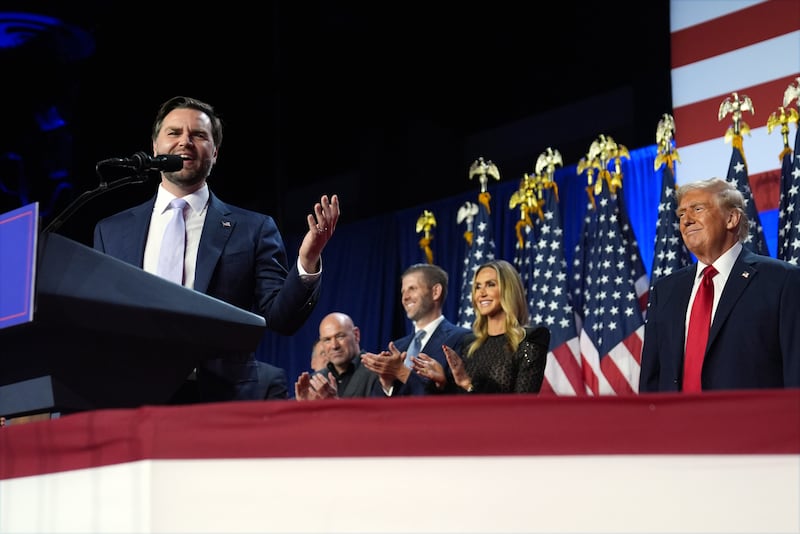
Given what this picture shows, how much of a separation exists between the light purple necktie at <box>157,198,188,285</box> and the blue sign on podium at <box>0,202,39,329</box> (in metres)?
0.44

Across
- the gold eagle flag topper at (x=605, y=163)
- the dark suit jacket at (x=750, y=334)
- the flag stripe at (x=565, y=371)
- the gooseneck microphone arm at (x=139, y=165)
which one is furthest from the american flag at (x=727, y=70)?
the gooseneck microphone arm at (x=139, y=165)

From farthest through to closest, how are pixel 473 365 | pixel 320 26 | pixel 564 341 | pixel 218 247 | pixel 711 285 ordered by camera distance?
pixel 320 26, pixel 564 341, pixel 473 365, pixel 711 285, pixel 218 247

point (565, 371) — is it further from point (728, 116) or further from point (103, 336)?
point (103, 336)

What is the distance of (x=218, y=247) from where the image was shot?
1.70 m

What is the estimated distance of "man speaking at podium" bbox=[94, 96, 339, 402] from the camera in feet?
5.31

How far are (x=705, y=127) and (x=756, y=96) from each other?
0.99ft

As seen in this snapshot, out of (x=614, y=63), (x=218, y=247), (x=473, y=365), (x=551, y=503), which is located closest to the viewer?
(x=551, y=503)

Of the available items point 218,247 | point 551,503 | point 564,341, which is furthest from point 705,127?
point 551,503

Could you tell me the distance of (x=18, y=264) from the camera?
120cm

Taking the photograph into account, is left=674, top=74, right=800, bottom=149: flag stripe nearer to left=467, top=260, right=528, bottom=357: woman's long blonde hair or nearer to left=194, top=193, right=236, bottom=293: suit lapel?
left=467, top=260, right=528, bottom=357: woman's long blonde hair

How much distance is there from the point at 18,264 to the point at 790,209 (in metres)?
3.91

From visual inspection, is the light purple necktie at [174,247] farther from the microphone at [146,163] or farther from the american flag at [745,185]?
the american flag at [745,185]

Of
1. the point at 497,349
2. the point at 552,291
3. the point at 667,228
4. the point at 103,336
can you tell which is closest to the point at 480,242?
the point at 552,291

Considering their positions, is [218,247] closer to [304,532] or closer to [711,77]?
[304,532]
